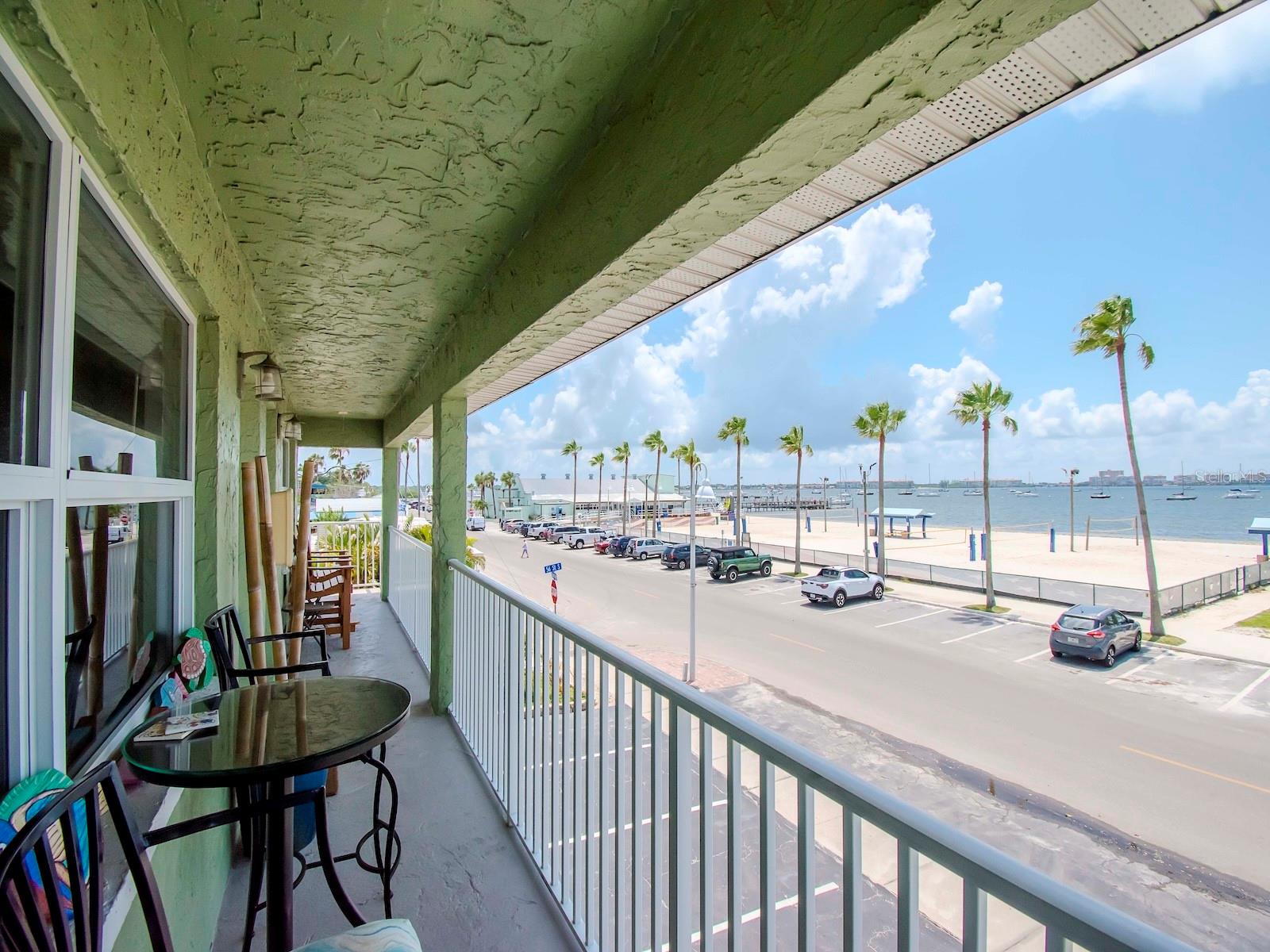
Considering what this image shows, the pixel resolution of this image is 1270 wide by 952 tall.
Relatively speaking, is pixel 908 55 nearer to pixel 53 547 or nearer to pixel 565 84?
pixel 565 84

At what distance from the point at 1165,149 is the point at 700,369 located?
134 ft

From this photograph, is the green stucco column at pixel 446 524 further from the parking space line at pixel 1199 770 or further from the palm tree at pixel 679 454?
the palm tree at pixel 679 454

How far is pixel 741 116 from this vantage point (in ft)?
3.81

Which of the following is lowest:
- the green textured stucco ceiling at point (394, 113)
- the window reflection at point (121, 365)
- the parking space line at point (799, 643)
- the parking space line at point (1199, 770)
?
the parking space line at point (1199, 770)

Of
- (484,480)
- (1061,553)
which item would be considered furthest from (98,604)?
(484,480)

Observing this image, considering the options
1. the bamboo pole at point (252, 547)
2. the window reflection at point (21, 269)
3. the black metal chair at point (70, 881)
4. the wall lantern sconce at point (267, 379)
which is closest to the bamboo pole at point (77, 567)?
the window reflection at point (21, 269)

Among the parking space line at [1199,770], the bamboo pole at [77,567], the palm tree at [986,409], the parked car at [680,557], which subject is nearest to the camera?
the bamboo pole at [77,567]

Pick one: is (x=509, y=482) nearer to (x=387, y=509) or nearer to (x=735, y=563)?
(x=735, y=563)

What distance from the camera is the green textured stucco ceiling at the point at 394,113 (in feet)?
4.11

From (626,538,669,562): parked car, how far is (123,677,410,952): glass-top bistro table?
81.0ft

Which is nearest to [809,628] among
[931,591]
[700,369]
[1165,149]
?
[931,591]

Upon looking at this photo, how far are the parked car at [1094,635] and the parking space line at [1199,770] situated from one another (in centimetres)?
342

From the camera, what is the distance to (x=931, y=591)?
1930 centimetres

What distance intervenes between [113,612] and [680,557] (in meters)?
22.0
